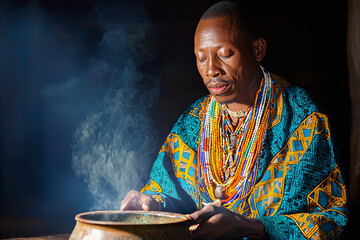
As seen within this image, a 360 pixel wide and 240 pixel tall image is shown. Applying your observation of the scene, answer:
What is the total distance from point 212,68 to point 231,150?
402mm

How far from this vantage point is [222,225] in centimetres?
162

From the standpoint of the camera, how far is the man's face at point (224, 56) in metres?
2.15

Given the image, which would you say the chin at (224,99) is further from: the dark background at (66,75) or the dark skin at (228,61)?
the dark background at (66,75)

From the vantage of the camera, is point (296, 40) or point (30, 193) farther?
point (30, 193)

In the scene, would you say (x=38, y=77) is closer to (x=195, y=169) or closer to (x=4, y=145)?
(x=4, y=145)

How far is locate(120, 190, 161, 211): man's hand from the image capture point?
1.88m

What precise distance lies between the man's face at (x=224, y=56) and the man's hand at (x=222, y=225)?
2.12 feet

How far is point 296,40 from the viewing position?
3814mm

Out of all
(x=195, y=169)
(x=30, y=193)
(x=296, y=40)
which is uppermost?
(x=296, y=40)

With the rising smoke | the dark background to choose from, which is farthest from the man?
the dark background

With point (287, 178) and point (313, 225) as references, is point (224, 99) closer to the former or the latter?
point (287, 178)

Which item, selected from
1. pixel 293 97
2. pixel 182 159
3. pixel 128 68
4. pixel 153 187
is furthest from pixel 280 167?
pixel 128 68

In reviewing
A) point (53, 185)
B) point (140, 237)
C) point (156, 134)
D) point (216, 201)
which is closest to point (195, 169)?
point (216, 201)

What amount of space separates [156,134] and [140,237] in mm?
2902
